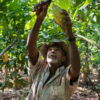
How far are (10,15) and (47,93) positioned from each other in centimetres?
106

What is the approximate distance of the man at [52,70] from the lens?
205 cm

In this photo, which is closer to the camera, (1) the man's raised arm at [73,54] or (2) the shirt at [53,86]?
(1) the man's raised arm at [73,54]

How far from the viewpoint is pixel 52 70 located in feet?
7.84

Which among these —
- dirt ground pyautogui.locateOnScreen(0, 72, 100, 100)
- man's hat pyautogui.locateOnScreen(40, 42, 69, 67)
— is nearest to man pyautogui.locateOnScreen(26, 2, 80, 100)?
man's hat pyautogui.locateOnScreen(40, 42, 69, 67)

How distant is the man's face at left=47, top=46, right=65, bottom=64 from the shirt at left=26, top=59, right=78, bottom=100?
0.12 m

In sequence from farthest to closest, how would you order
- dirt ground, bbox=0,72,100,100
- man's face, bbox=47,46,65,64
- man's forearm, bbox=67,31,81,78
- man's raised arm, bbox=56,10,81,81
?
dirt ground, bbox=0,72,100,100 → man's face, bbox=47,46,65,64 → man's forearm, bbox=67,31,81,78 → man's raised arm, bbox=56,10,81,81

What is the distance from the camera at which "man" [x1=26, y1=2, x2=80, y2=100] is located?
6.72ft

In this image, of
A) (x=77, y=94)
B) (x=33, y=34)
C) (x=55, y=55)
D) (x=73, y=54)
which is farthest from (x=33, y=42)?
(x=77, y=94)

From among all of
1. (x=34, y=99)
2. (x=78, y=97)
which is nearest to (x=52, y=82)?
(x=34, y=99)

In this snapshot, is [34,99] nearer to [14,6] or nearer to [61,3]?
[14,6]

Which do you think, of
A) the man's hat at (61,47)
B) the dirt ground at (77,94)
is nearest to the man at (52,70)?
the man's hat at (61,47)

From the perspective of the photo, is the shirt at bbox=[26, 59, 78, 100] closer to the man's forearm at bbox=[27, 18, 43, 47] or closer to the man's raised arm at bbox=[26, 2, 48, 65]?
the man's raised arm at bbox=[26, 2, 48, 65]

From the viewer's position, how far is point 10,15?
2.17 meters

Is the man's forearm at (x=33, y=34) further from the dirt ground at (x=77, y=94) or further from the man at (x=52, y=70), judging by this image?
the dirt ground at (x=77, y=94)
